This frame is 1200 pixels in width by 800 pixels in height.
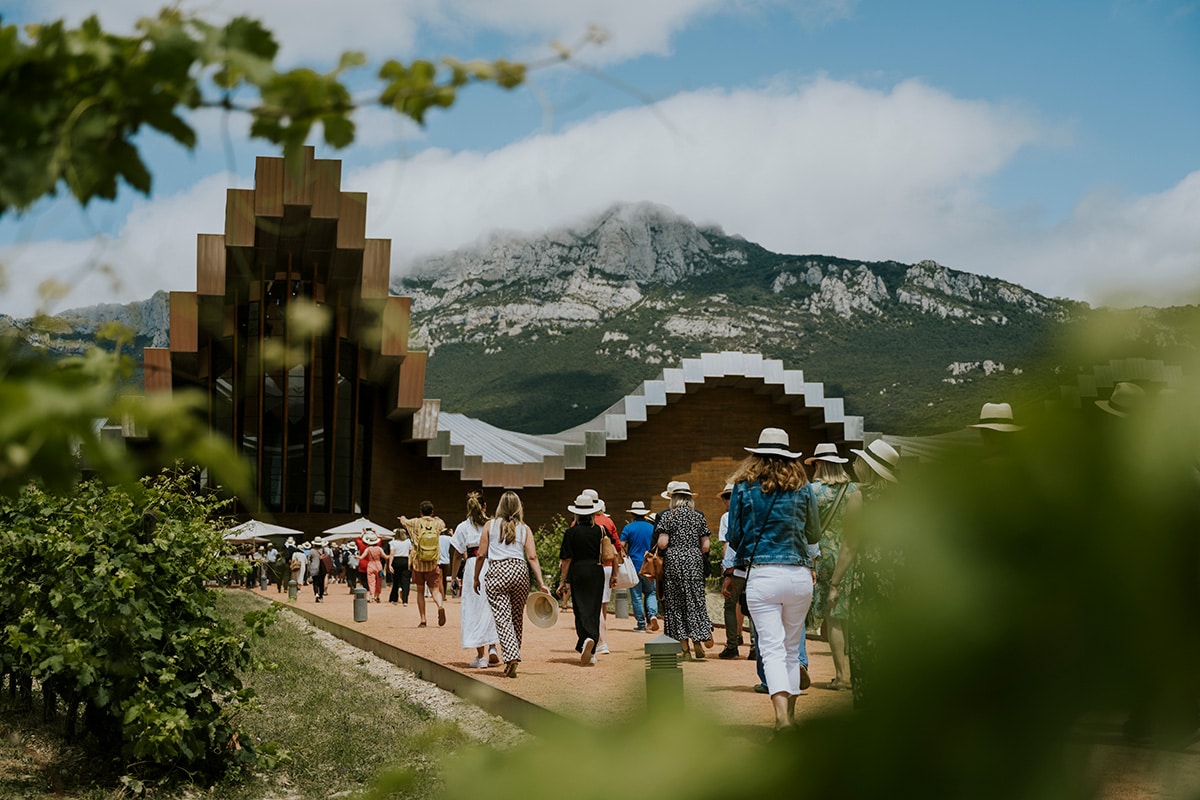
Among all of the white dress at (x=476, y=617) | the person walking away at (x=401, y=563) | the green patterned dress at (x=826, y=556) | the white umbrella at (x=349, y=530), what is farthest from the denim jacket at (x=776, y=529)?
the white umbrella at (x=349, y=530)

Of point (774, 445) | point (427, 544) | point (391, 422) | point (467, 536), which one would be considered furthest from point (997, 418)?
point (391, 422)

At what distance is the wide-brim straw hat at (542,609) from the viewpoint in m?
11.9

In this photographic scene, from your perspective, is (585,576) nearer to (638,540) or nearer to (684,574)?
(684,574)

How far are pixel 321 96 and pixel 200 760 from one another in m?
6.45

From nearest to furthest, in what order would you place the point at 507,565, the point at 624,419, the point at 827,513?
the point at 827,513
the point at 507,565
the point at 624,419

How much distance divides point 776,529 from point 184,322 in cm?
2692

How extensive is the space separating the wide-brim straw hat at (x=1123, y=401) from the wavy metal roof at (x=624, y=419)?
1294 inches

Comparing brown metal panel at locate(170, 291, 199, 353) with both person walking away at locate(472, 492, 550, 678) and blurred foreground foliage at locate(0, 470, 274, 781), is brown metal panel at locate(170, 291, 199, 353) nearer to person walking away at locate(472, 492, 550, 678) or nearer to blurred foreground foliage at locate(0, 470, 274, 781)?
person walking away at locate(472, 492, 550, 678)

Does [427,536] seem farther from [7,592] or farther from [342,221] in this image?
[342,221]

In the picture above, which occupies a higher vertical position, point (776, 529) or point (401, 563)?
point (776, 529)

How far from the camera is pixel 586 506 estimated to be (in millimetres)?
11977

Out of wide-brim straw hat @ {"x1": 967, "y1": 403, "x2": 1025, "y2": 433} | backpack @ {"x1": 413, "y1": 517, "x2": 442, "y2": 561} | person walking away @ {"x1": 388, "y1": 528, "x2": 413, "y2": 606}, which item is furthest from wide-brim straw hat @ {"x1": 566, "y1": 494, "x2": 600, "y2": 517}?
wide-brim straw hat @ {"x1": 967, "y1": 403, "x2": 1025, "y2": 433}

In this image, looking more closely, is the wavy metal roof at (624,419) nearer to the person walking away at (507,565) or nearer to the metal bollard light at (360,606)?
the metal bollard light at (360,606)

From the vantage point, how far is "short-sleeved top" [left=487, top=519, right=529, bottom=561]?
35.2 feet
